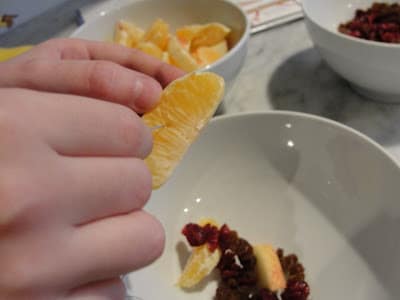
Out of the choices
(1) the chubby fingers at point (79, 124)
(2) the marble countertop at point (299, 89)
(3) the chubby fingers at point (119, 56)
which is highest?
(1) the chubby fingers at point (79, 124)

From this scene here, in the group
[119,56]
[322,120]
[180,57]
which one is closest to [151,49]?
[180,57]

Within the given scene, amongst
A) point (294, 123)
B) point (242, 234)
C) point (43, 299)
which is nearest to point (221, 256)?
point (242, 234)

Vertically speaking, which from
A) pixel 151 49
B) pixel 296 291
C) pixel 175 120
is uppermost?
pixel 175 120

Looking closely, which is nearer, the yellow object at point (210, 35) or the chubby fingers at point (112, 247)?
the chubby fingers at point (112, 247)

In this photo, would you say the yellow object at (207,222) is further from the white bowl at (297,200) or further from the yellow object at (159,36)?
the yellow object at (159,36)

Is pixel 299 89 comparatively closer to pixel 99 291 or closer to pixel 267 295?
pixel 267 295

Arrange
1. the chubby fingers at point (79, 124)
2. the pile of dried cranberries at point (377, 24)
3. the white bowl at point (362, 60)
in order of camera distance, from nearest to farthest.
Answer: the chubby fingers at point (79, 124)
the white bowl at point (362, 60)
the pile of dried cranberries at point (377, 24)

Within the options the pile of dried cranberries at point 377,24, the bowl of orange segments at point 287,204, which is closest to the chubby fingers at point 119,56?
the bowl of orange segments at point 287,204

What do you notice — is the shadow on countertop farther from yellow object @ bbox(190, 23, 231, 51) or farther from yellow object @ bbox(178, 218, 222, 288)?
yellow object @ bbox(178, 218, 222, 288)
